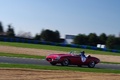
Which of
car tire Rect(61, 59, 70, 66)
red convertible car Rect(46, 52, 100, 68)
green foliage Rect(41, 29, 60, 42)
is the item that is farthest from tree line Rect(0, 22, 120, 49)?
car tire Rect(61, 59, 70, 66)

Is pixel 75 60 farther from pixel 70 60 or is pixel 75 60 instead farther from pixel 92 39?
pixel 92 39

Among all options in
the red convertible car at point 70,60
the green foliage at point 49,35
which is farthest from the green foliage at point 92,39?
the red convertible car at point 70,60

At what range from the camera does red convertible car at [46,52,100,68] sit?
22.5 m

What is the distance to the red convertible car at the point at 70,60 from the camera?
2252cm

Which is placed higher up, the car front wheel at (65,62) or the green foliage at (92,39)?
the green foliage at (92,39)

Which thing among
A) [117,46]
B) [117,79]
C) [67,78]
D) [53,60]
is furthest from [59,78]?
[117,46]

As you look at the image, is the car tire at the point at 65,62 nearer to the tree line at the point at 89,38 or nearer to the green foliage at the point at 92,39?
the tree line at the point at 89,38

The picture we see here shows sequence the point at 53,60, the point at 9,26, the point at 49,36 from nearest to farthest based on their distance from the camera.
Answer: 1. the point at 53,60
2. the point at 49,36
3. the point at 9,26

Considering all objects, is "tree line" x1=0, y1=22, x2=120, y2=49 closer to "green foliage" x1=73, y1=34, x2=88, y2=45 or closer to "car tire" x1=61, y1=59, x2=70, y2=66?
"green foliage" x1=73, y1=34, x2=88, y2=45

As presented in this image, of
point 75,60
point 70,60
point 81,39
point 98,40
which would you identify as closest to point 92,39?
point 81,39

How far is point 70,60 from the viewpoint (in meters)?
23.2

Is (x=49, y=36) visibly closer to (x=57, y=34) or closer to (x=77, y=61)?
(x=57, y=34)

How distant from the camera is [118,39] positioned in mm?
89625

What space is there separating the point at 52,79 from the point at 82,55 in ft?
38.0
